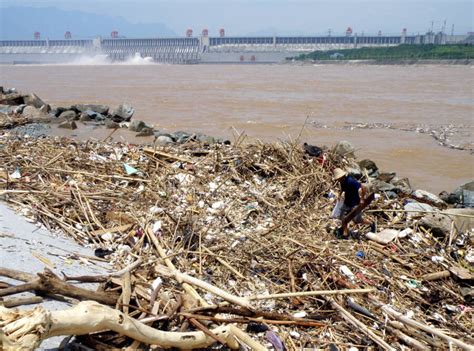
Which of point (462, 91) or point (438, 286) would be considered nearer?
point (438, 286)

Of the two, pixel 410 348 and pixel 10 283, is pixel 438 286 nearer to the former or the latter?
pixel 410 348

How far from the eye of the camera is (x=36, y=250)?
400 cm

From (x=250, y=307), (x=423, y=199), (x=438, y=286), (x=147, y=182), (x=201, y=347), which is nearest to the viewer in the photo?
(x=201, y=347)

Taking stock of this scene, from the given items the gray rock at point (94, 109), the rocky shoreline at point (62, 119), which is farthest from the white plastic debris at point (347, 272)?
the gray rock at point (94, 109)

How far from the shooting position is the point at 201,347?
122 inches

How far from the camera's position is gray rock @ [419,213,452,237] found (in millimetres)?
5480

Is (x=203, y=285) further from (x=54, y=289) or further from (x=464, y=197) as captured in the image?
(x=464, y=197)

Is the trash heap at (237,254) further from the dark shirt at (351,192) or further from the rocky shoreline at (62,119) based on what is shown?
the rocky shoreline at (62,119)

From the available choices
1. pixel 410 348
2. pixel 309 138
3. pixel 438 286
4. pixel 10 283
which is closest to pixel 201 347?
pixel 10 283

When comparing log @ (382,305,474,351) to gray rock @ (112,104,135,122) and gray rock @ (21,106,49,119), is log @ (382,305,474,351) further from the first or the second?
gray rock @ (112,104,135,122)

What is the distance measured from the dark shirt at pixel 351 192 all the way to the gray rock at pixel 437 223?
996 millimetres

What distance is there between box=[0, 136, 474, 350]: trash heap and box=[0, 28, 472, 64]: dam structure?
6911cm

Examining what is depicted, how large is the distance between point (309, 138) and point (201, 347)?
37.0ft

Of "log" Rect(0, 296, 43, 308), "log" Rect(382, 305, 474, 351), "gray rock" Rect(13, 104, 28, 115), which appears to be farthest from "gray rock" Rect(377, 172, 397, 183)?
"gray rock" Rect(13, 104, 28, 115)
